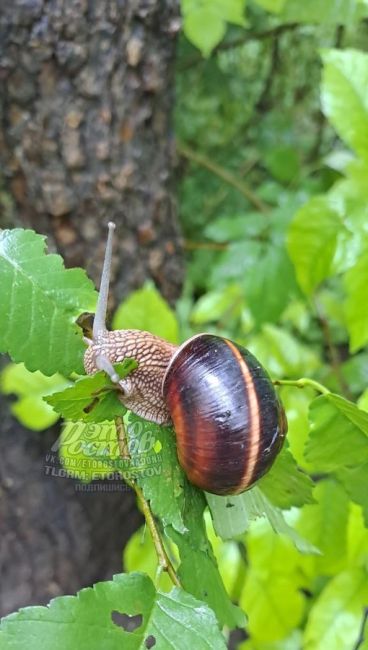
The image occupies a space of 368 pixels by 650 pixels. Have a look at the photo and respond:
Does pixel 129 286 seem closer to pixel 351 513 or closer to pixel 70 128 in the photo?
pixel 70 128

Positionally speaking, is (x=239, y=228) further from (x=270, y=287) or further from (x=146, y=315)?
(x=146, y=315)

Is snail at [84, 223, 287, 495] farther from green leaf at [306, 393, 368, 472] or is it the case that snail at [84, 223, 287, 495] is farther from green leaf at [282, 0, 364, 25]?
green leaf at [282, 0, 364, 25]

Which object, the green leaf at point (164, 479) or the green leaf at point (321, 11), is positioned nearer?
the green leaf at point (164, 479)

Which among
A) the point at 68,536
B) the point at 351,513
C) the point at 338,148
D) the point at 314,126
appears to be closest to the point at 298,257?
the point at 351,513

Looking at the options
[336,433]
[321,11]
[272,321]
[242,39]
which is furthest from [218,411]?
[242,39]

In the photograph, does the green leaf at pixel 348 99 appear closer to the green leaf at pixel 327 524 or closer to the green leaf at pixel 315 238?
the green leaf at pixel 315 238

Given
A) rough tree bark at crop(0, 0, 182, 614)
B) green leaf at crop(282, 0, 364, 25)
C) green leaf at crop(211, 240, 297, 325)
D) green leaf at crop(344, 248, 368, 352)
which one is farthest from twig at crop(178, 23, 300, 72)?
green leaf at crop(344, 248, 368, 352)

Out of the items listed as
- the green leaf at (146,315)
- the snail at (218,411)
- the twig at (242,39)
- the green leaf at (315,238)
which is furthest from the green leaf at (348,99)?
the twig at (242,39)
